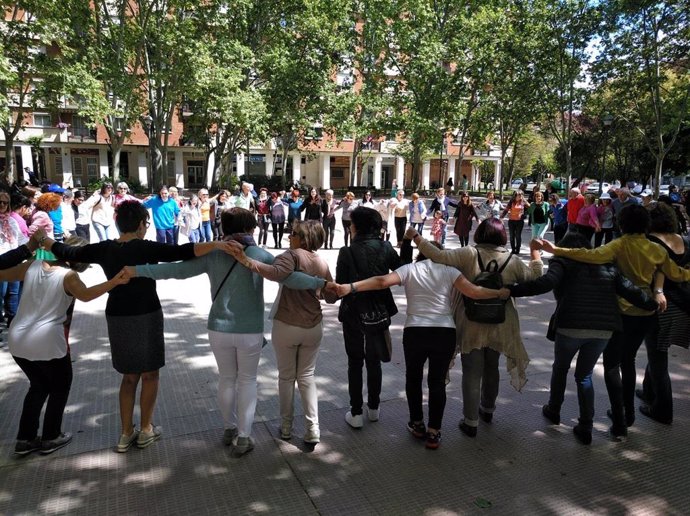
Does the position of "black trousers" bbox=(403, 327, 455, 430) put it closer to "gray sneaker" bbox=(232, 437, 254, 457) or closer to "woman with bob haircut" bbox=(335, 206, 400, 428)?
"woman with bob haircut" bbox=(335, 206, 400, 428)

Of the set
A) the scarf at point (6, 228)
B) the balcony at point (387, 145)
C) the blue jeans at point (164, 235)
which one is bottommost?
the blue jeans at point (164, 235)

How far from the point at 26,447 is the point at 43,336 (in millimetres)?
821

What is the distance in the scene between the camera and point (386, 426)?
154 inches

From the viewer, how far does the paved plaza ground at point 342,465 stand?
2.99m

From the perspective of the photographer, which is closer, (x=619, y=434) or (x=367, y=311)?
(x=367, y=311)

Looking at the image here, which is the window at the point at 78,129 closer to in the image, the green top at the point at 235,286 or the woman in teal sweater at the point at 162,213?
the woman in teal sweater at the point at 162,213

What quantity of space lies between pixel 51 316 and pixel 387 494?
2419mm

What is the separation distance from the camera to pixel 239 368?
11.0 feet

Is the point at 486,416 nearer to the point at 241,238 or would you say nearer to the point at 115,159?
the point at 241,238

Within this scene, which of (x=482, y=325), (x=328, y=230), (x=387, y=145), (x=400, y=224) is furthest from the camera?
(x=387, y=145)

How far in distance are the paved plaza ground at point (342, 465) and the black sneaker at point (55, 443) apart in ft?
0.18

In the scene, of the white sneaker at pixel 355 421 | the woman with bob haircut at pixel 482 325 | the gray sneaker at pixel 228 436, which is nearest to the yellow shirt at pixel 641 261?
the woman with bob haircut at pixel 482 325

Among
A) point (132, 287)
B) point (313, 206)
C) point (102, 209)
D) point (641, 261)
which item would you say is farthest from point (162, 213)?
point (641, 261)

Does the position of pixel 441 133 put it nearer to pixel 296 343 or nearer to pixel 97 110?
pixel 97 110
